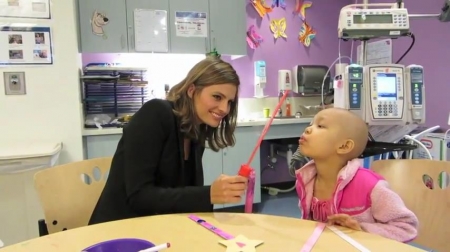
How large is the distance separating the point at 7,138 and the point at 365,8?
246cm

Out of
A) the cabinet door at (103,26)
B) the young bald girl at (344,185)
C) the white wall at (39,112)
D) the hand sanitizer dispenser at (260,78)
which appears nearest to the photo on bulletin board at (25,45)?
the white wall at (39,112)

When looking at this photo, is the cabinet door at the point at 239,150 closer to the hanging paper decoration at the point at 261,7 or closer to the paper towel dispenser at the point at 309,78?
the paper towel dispenser at the point at 309,78

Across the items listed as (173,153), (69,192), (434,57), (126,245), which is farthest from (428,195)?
(434,57)

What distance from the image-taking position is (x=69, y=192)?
1299mm

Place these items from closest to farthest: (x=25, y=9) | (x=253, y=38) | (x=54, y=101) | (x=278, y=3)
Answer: (x=25, y=9) < (x=54, y=101) < (x=253, y=38) < (x=278, y=3)

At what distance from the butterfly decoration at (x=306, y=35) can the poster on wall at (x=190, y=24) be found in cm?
136

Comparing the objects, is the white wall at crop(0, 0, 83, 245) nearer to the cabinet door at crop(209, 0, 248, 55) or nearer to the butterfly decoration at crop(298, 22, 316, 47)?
the cabinet door at crop(209, 0, 248, 55)

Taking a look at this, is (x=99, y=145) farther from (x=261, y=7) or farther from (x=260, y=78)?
(x=261, y=7)

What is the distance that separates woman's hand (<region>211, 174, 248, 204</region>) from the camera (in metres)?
0.94

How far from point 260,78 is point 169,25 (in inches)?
44.7

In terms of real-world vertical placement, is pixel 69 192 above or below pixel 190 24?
below

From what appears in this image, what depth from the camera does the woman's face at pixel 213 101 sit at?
1.24 metres

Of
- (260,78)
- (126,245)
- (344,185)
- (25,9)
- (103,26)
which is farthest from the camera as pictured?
(260,78)

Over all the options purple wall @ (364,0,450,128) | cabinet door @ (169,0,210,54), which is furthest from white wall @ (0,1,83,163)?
purple wall @ (364,0,450,128)
